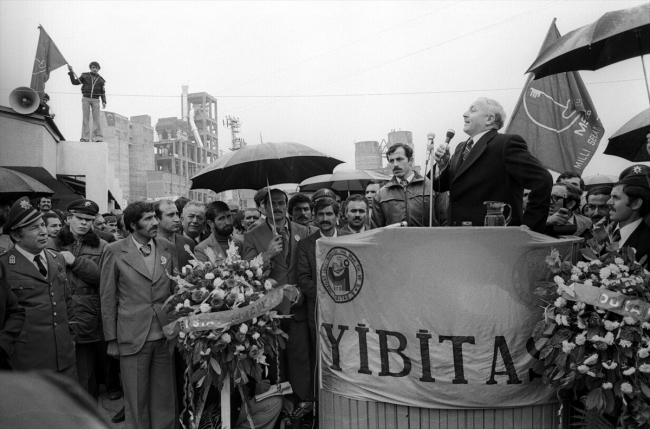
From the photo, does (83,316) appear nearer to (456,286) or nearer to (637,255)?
(456,286)

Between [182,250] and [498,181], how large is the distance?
312 cm

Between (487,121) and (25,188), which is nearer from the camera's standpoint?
(487,121)

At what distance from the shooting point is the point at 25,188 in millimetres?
5836

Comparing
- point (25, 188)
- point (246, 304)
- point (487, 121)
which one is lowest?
point (246, 304)

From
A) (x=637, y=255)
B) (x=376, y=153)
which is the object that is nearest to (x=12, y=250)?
(x=637, y=255)

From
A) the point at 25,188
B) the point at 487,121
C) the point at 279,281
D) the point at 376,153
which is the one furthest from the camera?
the point at 376,153

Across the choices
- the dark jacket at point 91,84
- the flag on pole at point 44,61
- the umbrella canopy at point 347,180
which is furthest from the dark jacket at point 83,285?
the dark jacket at point 91,84

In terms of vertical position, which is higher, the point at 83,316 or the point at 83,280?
the point at 83,280

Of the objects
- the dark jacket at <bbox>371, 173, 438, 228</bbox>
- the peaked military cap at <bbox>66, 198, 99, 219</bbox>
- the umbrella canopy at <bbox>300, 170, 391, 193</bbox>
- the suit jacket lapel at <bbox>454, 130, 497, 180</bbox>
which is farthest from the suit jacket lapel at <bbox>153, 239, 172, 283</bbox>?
the umbrella canopy at <bbox>300, 170, 391, 193</bbox>

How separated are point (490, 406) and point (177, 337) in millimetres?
2311

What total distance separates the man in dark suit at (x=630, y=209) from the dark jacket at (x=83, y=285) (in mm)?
4666

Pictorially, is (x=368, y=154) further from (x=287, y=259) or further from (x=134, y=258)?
(x=134, y=258)

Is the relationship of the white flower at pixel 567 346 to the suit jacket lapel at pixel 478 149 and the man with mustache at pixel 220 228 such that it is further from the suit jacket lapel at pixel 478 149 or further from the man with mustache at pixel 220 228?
the man with mustache at pixel 220 228

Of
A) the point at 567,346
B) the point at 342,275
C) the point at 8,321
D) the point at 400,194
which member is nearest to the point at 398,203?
the point at 400,194
